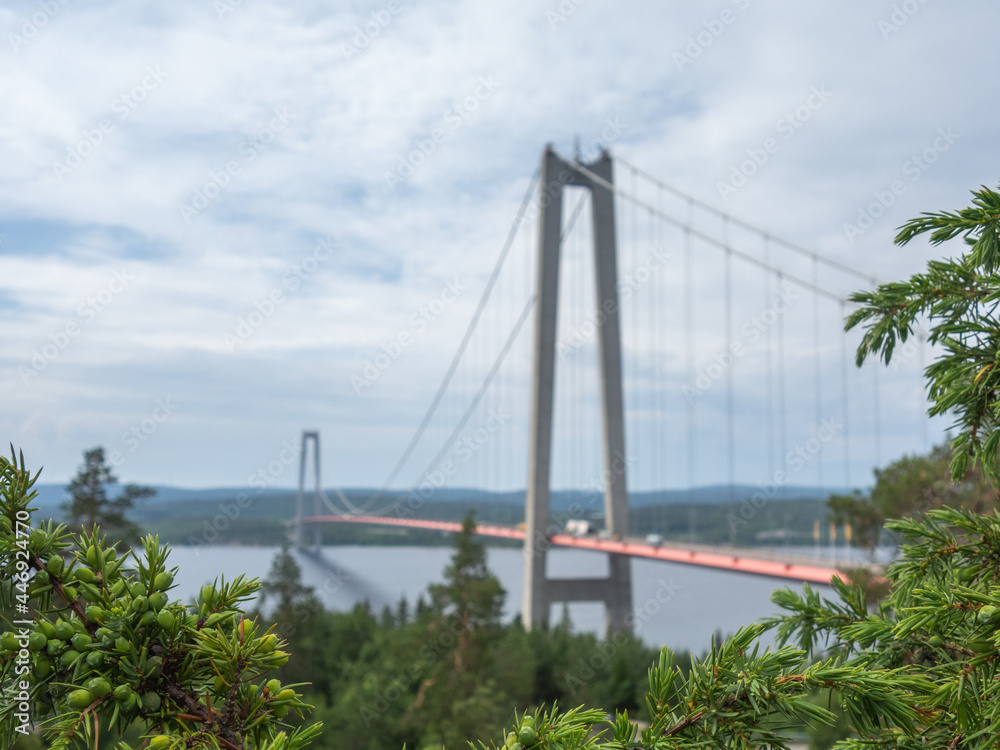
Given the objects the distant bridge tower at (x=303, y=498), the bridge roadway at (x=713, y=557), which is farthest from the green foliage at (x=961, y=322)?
the distant bridge tower at (x=303, y=498)

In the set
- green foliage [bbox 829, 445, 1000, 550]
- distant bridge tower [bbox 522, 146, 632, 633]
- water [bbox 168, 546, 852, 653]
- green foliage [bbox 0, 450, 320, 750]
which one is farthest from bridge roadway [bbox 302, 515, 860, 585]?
green foliage [bbox 0, 450, 320, 750]

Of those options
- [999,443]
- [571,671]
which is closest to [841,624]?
[999,443]

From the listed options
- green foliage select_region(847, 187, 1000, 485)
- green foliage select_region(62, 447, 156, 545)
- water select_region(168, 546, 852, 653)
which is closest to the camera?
green foliage select_region(847, 187, 1000, 485)

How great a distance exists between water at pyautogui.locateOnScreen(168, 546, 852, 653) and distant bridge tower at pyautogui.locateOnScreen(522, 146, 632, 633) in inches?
57.9

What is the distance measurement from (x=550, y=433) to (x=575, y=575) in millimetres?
→ 6402

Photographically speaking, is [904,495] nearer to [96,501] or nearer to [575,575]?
[575,575]

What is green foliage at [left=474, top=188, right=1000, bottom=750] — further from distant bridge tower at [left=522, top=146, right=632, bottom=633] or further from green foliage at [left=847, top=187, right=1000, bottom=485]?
distant bridge tower at [left=522, top=146, right=632, bottom=633]

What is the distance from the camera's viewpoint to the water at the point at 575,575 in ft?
104

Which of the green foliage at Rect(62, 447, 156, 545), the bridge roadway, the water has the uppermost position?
the green foliage at Rect(62, 447, 156, 545)

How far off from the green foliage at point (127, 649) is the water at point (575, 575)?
26.2 m

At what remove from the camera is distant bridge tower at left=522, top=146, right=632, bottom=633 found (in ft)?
86.6

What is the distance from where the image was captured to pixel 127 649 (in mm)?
912

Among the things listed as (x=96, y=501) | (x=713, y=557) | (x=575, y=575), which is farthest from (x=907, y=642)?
(x=575, y=575)

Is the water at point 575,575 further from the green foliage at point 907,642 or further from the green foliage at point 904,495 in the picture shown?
the green foliage at point 907,642
